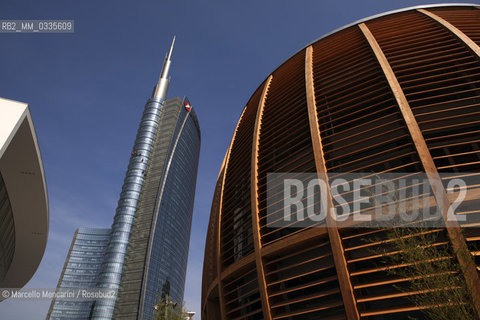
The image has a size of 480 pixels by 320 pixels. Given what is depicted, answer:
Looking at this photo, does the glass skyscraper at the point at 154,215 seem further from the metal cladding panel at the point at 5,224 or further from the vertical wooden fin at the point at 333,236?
the vertical wooden fin at the point at 333,236

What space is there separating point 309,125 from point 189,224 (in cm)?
11544

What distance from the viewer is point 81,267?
13300 cm

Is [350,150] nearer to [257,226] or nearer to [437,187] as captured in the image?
[437,187]

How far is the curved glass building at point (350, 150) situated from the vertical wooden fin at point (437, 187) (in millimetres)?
33

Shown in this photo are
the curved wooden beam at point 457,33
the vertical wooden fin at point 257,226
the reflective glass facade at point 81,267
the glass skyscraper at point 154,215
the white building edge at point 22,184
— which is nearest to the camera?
the vertical wooden fin at point 257,226

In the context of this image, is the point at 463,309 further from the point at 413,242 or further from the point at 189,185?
the point at 189,185

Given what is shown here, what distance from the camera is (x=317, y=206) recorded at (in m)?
8.57

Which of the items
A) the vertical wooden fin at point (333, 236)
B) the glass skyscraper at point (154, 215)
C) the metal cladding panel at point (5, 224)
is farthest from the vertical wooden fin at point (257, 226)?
the glass skyscraper at point (154, 215)

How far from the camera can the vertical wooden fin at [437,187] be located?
5086 millimetres

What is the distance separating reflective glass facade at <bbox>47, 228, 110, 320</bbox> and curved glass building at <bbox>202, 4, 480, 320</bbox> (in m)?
131

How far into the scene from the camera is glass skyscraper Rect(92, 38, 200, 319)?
282 ft

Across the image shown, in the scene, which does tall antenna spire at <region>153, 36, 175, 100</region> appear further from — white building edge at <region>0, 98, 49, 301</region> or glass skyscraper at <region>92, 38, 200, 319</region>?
white building edge at <region>0, 98, 49, 301</region>

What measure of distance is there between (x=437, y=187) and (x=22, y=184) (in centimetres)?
2144

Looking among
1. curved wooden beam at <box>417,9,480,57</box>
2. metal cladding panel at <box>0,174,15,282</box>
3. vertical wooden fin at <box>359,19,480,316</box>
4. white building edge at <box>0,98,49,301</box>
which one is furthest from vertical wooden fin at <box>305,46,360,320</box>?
metal cladding panel at <box>0,174,15,282</box>
